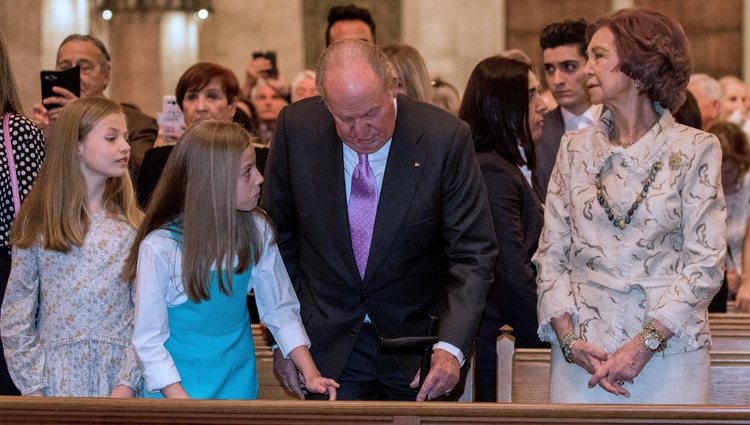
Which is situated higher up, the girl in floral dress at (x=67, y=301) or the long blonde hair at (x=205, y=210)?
the long blonde hair at (x=205, y=210)

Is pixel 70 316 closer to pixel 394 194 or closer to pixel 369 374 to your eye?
pixel 369 374

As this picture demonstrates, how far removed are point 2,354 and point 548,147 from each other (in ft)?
10.2

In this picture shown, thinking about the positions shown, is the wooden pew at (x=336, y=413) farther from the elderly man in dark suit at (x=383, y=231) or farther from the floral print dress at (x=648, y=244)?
the elderly man in dark suit at (x=383, y=231)

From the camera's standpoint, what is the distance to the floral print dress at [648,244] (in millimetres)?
4062

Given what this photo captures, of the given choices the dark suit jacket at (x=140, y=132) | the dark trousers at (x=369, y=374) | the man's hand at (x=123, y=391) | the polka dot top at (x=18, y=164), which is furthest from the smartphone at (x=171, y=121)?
the dark trousers at (x=369, y=374)

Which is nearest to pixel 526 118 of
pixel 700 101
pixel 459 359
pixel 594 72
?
pixel 594 72

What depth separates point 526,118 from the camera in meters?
5.68

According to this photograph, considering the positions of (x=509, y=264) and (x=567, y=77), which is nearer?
(x=509, y=264)

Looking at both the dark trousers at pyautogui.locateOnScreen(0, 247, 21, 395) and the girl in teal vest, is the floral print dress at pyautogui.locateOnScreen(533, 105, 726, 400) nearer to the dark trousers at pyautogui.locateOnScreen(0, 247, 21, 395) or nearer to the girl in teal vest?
the girl in teal vest

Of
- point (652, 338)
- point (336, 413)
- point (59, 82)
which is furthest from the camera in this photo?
point (59, 82)

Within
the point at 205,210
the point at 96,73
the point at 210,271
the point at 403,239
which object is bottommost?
the point at 210,271

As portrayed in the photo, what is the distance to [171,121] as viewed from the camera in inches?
286

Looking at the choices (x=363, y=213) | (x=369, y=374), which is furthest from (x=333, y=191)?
(x=369, y=374)

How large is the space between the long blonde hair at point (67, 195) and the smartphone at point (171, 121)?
7.03ft
